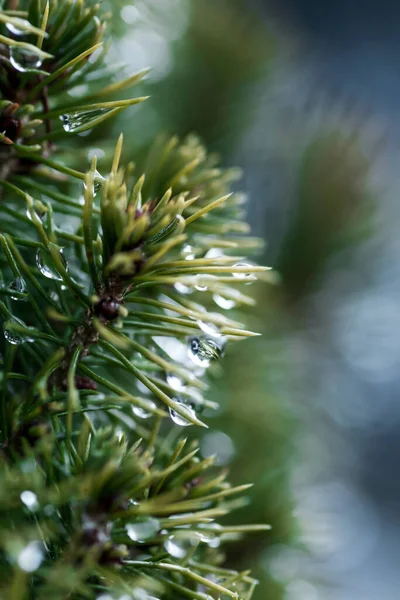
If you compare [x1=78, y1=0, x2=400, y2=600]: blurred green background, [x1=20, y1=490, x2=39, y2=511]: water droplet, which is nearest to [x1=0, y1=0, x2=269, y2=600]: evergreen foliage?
[x1=20, y1=490, x2=39, y2=511]: water droplet

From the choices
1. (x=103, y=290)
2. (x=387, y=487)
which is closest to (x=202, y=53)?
(x=103, y=290)

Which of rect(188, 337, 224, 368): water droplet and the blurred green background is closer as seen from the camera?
rect(188, 337, 224, 368): water droplet

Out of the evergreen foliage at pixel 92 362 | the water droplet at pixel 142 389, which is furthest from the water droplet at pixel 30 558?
the water droplet at pixel 142 389

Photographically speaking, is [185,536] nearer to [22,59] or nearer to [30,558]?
[30,558]

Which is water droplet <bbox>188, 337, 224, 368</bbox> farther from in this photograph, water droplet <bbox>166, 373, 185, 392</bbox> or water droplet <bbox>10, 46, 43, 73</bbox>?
water droplet <bbox>10, 46, 43, 73</bbox>

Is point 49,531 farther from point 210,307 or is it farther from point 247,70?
point 247,70

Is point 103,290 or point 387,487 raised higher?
point 387,487

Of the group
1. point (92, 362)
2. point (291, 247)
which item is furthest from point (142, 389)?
point (291, 247)

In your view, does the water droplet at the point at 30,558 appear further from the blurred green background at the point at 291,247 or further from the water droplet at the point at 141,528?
the blurred green background at the point at 291,247
